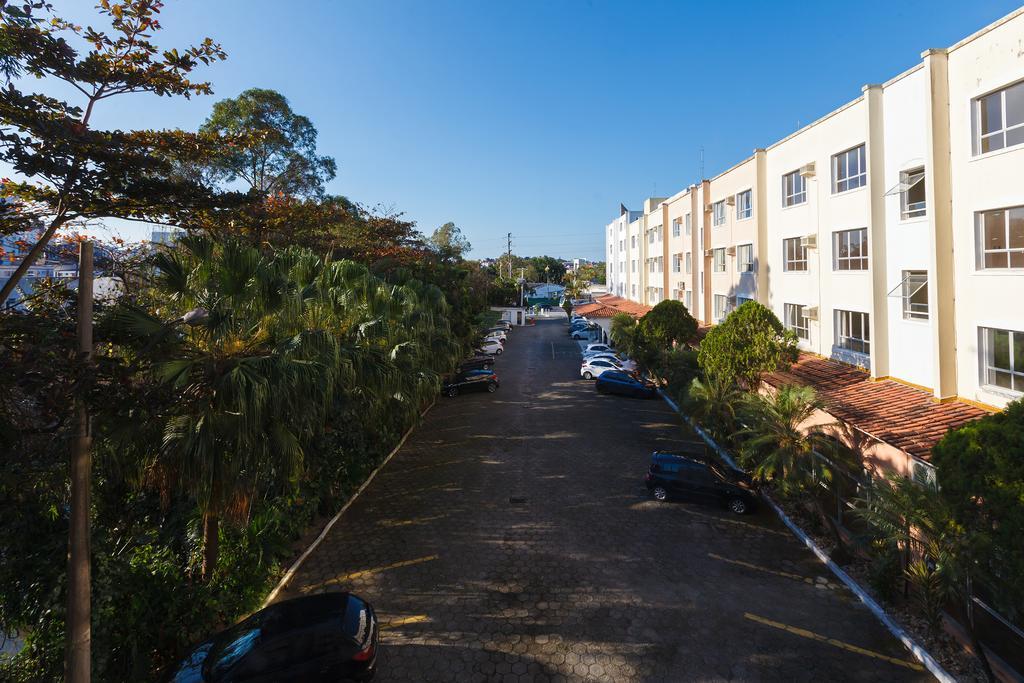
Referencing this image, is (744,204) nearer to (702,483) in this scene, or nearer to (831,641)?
(702,483)

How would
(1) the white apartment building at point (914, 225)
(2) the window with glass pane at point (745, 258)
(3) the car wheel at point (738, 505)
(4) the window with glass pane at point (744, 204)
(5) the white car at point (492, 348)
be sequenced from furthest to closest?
1. (5) the white car at point (492, 348)
2. (4) the window with glass pane at point (744, 204)
3. (2) the window with glass pane at point (745, 258)
4. (3) the car wheel at point (738, 505)
5. (1) the white apartment building at point (914, 225)

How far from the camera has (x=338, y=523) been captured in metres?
14.0

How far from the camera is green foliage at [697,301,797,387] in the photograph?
17.2 metres

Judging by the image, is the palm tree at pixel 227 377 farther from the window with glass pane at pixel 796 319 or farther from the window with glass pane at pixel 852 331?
the window with glass pane at pixel 796 319

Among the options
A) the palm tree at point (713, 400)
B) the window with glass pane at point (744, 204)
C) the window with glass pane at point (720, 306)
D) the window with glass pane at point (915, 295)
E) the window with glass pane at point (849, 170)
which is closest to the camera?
the window with glass pane at point (915, 295)

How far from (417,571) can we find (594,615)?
3.81 metres

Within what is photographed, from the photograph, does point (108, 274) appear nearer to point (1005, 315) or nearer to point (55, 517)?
point (55, 517)

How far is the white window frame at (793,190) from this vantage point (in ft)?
68.7

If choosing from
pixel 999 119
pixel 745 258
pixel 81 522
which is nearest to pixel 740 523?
pixel 999 119

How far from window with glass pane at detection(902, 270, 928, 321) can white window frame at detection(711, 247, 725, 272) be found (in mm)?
13664

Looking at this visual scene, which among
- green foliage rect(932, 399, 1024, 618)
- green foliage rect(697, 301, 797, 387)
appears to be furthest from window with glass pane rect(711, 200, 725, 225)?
green foliage rect(932, 399, 1024, 618)

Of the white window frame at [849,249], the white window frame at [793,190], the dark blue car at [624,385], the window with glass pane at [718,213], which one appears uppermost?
the window with glass pane at [718,213]

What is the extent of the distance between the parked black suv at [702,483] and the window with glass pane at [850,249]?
806 cm

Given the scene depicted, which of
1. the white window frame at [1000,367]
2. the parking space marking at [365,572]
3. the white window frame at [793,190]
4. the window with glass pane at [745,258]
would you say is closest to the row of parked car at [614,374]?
the window with glass pane at [745,258]
